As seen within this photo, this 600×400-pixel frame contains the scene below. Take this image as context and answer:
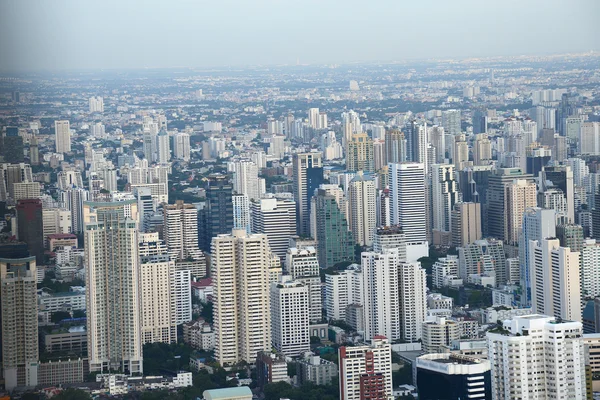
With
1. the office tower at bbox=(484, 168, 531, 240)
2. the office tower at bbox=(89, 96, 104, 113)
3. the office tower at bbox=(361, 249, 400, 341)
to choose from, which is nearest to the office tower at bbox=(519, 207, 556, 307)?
the office tower at bbox=(361, 249, 400, 341)

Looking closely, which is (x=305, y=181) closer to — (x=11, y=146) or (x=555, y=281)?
(x=555, y=281)

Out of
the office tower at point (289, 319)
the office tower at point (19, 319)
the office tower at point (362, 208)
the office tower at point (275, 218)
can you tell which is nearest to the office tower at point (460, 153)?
the office tower at point (362, 208)

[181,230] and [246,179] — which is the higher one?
[246,179]

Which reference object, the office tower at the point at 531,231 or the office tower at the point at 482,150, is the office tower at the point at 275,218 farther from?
the office tower at the point at 482,150

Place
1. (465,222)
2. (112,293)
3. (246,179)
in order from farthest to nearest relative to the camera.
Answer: (246,179), (465,222), (112,293)

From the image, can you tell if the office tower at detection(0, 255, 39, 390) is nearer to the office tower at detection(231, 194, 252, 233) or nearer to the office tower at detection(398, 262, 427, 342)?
the office tower at detection(398, 262, 427, 342)

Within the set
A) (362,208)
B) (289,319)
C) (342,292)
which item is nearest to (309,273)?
(342,292)

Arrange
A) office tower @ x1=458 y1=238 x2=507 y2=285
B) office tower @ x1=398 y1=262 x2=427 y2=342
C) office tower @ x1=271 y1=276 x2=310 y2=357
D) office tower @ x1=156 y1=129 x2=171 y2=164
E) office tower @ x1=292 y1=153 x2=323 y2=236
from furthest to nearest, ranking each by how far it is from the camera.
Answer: office tower @ x1=156 y1=129 x2=171 y2=164 < office tower @ x1=292 y1=153 x2=323 y2=236 < office tower @ x1=458 y1=238 x2=507 y2=285 < office tower @ x1=398 y1=262 x2=427 y2=342 < office tower @ x1=271 y1=276 x2=310 y2=357
